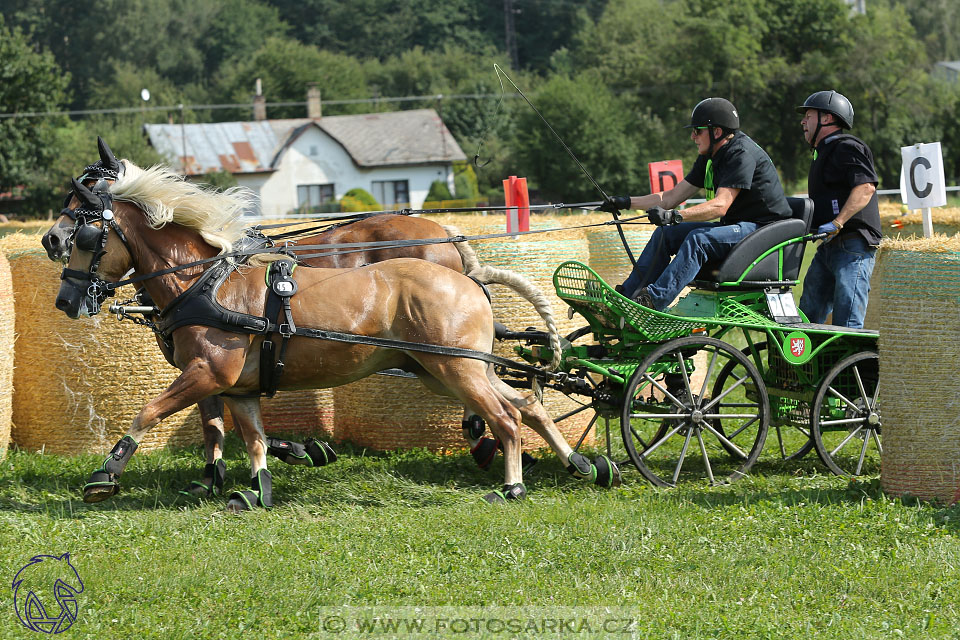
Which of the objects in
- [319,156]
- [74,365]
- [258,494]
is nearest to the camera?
[258,494]

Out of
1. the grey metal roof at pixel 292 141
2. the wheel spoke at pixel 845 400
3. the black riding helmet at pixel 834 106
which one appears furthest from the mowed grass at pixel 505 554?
the grey metal roof at pixel 292 141

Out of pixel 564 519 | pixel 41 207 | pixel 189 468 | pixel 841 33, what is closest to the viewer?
pixel 564 519

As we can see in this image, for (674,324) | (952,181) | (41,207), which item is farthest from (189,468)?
(952,181)

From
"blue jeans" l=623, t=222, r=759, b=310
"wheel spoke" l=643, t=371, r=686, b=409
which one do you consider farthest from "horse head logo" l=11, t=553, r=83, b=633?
"blue jeans" l=623, t=222, r=759, b=310

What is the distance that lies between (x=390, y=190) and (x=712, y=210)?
51261mm

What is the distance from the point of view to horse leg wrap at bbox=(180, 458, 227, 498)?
6980mm

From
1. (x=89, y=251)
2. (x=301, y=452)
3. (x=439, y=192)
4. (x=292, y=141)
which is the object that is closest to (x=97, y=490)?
(x=89, y=251)

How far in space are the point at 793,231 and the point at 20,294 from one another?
5891 millimetres

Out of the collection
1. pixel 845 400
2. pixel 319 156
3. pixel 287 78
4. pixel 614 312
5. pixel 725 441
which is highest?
pixel 287 78

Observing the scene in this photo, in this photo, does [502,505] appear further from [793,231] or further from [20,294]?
[20,294]

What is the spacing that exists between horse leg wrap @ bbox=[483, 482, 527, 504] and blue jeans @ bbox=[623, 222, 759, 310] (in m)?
1.48

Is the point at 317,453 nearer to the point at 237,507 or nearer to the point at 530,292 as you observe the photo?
the point at 237,507

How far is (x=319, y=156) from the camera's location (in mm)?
56219

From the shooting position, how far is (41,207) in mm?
42625
